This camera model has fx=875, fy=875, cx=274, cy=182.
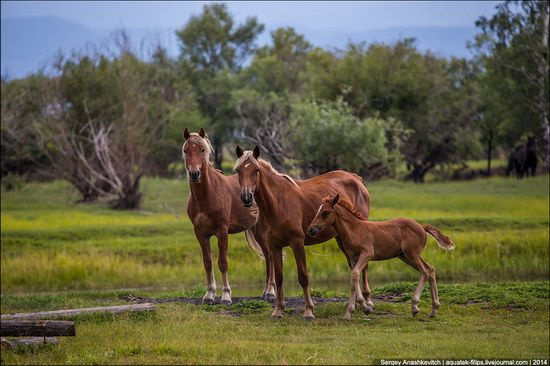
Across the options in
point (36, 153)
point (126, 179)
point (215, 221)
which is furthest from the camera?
point (36, 153)

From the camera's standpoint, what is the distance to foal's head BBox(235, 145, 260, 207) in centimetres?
1269

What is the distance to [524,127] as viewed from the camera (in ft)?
158

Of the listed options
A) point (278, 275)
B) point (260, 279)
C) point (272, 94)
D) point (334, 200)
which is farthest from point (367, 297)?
point (272, 94)

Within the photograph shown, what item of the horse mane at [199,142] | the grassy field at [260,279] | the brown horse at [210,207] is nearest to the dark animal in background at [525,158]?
the grassy field at [260,279]

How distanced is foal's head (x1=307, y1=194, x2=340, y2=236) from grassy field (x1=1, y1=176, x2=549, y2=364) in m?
1.44

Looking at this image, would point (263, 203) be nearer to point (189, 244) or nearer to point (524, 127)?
point (189, 244)

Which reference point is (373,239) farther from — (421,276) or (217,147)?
(217,147)

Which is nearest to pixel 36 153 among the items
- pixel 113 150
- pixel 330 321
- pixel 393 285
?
pixel 113 150

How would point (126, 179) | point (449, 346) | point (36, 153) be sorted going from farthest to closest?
point (36, 153)
point (126, 179)
point (449, 346)

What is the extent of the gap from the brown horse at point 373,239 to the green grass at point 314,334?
447mm

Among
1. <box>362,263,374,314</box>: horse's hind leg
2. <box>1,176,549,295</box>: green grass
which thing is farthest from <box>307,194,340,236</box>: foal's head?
<box>1,176,549,295</box>: green grass

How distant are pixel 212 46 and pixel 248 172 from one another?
6299cm

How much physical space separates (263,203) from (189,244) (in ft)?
41.8

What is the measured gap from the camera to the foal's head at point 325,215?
13.0m
